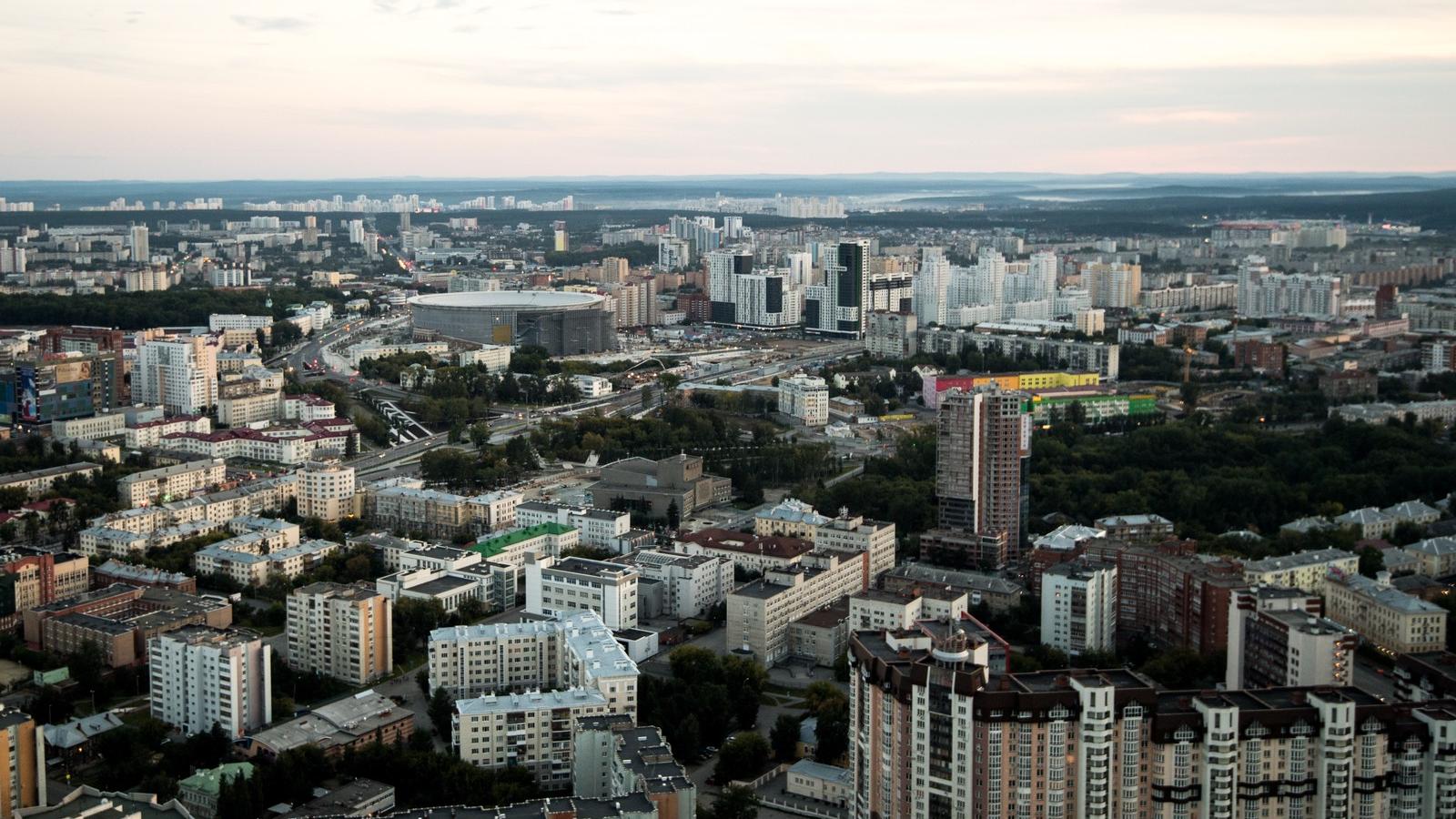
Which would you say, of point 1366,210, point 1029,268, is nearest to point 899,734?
point 1029,268

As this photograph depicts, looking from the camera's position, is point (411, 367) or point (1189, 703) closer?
point (1189, 703)

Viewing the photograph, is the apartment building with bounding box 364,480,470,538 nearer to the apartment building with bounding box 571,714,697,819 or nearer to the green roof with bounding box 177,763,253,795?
the green roof with bounding box 177,763,253,795

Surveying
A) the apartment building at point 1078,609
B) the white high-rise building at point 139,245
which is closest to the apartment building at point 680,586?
the apartment building at point 1078,609

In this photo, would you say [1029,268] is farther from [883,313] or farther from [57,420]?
[57,420]

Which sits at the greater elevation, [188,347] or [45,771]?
[188,347]

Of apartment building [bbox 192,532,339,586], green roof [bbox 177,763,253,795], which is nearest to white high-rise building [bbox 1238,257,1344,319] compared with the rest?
apartment building [bbox 192,532,339,586]
